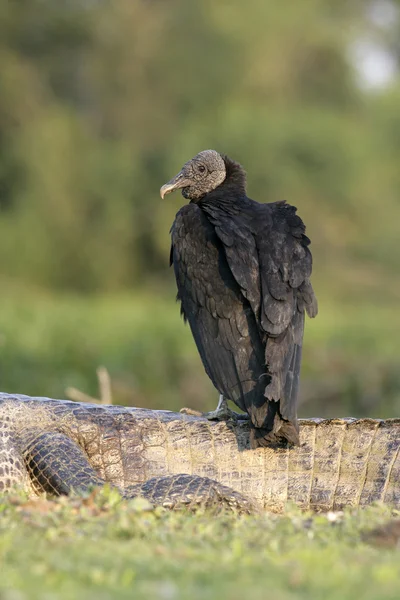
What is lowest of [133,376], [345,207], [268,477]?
[268,477]

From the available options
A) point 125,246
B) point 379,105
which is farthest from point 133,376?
point 379,105

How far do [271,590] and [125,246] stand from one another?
2189 cm

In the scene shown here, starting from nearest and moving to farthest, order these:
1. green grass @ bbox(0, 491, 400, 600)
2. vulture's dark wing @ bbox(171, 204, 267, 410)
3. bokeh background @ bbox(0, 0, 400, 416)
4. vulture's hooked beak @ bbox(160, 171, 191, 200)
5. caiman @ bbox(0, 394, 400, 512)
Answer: green grass @ bbox(0, 491, 400, 600) < vulture's dark wing @ bbox(171, 204, 267, 410) < caiman @ bbox(0, 394, 400, 512) < vulture's hooked beak @ bbox(160, 171, 191, 200) < bokeh background @ bbox(0, 0, 400, 416)

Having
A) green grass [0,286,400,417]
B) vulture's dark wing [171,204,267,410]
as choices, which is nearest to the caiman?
vulture's dark wing [171,204,267,410]

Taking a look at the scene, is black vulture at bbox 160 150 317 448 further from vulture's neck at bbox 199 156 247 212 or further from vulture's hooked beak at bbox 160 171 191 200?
vulture's hooked beak at bbox 160 171 191 200

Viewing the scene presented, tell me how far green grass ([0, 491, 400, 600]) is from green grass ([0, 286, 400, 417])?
7.73 m

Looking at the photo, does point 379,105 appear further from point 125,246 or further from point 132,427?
point 132,427

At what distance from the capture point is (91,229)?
82.2 feet

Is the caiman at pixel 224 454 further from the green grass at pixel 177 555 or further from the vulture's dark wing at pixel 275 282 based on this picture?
the green grass at pixel 177 555

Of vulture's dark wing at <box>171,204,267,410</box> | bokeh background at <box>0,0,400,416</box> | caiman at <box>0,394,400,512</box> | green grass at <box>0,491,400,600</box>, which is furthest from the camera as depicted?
bokeh background at <box>0,0,400,416</box>

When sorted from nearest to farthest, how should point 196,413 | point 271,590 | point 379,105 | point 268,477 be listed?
1. point 271,590
2. point 268,477
3. point 196,413
4. point 379,105

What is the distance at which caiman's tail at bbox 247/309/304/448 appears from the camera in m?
5.92

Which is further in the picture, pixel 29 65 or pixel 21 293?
pixel 29 65

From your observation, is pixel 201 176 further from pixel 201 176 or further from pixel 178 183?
pixel 178 183
